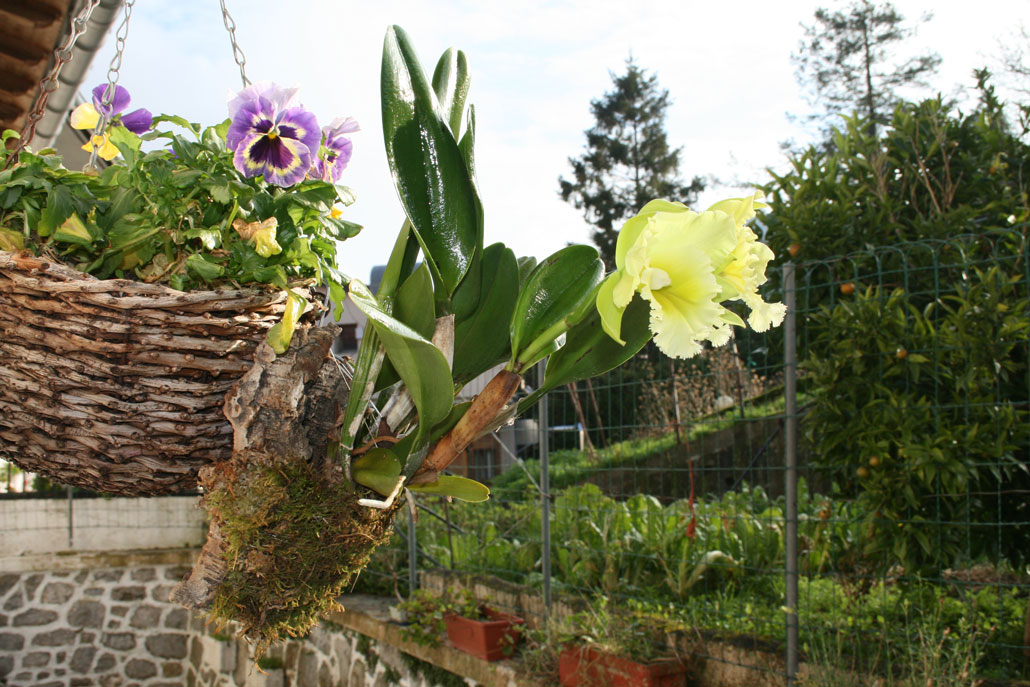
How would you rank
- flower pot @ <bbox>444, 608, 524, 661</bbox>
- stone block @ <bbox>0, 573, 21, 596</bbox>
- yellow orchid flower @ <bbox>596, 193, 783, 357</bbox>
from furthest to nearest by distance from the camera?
stone block @ <bbox>0, 573, 21, 596</bbox> → flower pot @ <bbox>444, 608, 524, 661</bbox> → yellow orchid flower @ <bbox>596, 193, 783, 357</bbox>

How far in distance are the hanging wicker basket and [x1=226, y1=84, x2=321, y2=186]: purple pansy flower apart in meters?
0.11

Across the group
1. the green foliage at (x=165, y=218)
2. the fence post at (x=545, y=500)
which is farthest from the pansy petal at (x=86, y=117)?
the fence post at (x=545, y=500)

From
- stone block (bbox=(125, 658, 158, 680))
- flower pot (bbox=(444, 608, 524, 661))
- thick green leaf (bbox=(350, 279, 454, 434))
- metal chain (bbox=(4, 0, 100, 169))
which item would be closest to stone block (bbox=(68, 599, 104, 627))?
stone block (bbox=(125, 658, 158, 680))

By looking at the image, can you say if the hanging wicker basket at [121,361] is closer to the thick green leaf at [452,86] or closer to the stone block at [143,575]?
the thick green leaf at [452,86]

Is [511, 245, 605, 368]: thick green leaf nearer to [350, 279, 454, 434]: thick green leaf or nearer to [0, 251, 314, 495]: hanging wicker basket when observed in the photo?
[350, 279, 454, 434]: thick green leaf

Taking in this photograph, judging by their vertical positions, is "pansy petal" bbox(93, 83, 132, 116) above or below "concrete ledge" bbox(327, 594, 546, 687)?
above

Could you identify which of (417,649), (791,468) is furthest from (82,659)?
(791,468)

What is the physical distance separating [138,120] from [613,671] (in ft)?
7.78

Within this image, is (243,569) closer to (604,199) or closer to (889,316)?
(889,316)

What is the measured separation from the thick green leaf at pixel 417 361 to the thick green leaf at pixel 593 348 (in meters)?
0.07

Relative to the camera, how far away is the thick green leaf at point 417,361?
0.46 meters

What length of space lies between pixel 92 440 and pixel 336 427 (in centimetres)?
19

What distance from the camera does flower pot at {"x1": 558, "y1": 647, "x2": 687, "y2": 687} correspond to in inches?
99.0

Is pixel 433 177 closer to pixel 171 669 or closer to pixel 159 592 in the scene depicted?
pixel 159 592
